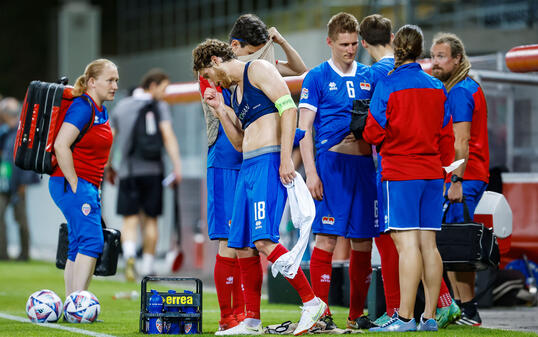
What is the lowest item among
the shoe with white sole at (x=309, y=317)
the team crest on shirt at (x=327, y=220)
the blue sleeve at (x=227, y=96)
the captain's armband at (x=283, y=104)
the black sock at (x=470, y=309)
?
the black sock at (x=470, y=309)

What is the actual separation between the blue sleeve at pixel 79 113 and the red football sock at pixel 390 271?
8.13ft

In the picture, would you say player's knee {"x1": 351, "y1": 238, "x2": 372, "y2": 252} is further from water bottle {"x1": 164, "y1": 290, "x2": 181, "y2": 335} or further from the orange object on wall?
the orange object on wall

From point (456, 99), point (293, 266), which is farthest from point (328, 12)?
point (293, 266)

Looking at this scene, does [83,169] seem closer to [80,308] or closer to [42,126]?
[42,126]

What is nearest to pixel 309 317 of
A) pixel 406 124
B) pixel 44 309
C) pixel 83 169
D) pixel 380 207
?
pixel 380 207

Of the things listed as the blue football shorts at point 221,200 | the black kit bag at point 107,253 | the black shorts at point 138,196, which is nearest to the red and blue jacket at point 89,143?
the black kit bag at point 107,253

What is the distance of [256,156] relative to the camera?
6598mm

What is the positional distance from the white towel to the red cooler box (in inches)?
94.4

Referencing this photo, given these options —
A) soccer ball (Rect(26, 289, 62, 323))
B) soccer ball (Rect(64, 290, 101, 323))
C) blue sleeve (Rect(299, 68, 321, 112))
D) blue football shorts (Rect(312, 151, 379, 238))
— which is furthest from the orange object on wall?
soccer ball (Rect(26, 289, 62, 323))

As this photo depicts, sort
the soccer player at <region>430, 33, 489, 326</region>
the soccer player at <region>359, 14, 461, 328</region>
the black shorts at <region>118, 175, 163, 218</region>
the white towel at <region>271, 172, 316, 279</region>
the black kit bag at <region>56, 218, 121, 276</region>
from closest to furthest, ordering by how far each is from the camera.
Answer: the white towel at <region>271, 172, 316, 279</region> → the soccer player at <region>359, 14, 461, 328</region> → the soccer player at <region>430, 33, 489, 326</region> → the black kit bag at <region>56, 218, 121, 276</region> → the black shorts at <region>118, 175, 163, 218</region>

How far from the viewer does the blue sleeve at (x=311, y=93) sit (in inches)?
283

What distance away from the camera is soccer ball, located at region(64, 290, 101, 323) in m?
7.73

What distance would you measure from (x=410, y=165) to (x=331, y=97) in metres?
0.77

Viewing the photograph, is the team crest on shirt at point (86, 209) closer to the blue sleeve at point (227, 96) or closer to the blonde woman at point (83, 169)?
the blonde woman at point (83, 169)
